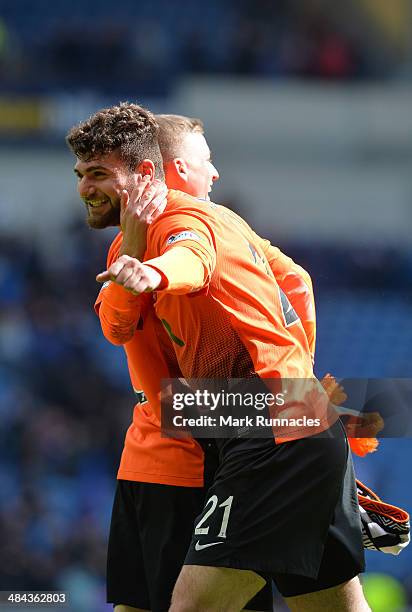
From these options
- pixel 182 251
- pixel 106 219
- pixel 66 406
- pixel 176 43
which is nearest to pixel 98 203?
pixel 106 219

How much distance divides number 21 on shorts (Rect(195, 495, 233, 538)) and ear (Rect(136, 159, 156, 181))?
3.25ft

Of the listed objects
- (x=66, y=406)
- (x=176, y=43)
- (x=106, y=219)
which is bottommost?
(x=66, y=406)

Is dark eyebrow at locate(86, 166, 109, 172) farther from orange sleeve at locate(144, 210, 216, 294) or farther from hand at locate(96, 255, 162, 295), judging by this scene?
hand at locate(96, 255, 162, 295)

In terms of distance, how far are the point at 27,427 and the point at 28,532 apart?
1.27 m

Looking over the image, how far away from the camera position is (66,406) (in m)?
10.3

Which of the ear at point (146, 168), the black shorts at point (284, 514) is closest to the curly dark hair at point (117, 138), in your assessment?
the ear at point (146, 168)

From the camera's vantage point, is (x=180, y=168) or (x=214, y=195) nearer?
(x=180, y=168)

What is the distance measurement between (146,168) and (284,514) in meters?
1.12

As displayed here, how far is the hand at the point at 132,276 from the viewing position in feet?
8.58

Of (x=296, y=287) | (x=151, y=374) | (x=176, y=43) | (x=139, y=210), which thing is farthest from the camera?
(x=176, y=43)

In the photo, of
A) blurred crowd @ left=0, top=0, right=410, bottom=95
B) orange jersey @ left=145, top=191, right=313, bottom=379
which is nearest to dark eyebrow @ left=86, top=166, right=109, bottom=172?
orange jersey @ left=145, top=191, right=313, bottom=379

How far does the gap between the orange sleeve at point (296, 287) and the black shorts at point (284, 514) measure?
1.62 ft

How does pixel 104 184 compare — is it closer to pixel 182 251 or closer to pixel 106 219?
pixel 106 219

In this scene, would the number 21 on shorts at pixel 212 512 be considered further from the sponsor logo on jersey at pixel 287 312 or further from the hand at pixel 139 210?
the hand at pixel 139 210
